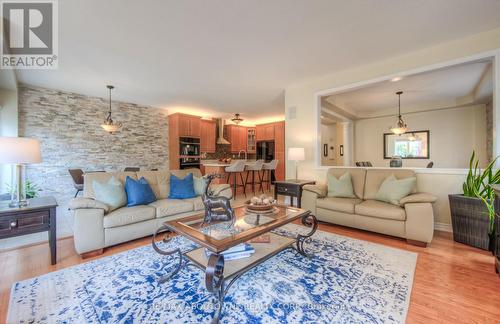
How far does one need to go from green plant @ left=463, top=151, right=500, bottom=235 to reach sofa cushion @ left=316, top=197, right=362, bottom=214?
132 centimetres

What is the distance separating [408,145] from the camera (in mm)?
→ 6605

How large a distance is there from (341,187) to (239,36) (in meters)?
2.85

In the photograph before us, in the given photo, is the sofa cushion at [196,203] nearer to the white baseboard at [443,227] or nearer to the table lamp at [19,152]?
the table lamp at [19,152]

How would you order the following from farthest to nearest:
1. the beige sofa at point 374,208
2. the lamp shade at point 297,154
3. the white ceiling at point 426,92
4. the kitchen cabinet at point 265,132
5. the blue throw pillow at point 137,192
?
the kitchen cabinet at point 265,132
the lamp shade at point 297,154
the white ceiling at point 426,92
the blue throw pillow at point 137,192
the beige sofa at point 374,208

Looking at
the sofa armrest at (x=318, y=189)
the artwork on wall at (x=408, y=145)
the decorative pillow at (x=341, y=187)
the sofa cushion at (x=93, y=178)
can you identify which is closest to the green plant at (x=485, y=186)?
the decorative pillow at (x=341, y=187)

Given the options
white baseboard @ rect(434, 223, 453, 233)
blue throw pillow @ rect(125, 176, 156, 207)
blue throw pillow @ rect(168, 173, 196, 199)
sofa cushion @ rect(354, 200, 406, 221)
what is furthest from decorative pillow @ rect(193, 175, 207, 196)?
white baseboard @ rect(434, 223, 453, 233)

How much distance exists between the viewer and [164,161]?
22.4ft

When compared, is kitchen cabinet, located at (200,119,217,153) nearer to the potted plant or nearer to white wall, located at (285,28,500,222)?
white wall, located at (285,28,500,222)

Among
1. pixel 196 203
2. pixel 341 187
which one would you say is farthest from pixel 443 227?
pixel 196 203

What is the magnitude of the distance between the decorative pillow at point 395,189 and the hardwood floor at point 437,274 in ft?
1.85

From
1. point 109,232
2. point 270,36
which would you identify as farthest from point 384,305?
point 270,36

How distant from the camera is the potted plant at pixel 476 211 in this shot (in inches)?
98.9

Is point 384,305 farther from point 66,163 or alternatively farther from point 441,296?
point 66,163

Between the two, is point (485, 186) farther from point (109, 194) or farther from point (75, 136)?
point (75, 136)
